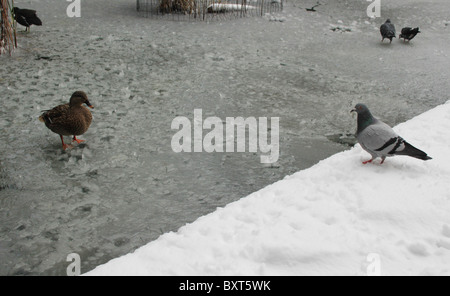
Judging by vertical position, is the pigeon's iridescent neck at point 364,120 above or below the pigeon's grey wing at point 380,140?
above

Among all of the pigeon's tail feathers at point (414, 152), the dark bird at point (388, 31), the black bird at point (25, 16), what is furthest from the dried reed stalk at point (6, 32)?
the dark bird at point (388, 31)

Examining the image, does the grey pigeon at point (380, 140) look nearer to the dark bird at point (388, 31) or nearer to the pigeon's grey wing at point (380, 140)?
the pigeon's grey wing at point (380, 140)

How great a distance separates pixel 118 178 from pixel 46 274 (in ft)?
4.07

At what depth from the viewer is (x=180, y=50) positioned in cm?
748

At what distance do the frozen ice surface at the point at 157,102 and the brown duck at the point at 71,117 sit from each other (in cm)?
24

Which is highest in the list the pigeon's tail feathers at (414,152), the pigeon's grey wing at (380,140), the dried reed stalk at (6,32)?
the dried reed stalk at (6,32)

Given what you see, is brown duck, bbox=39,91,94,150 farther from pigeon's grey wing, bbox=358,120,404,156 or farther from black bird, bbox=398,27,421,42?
black bird, bbox=398,27,421,42

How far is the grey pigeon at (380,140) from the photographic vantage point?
3.36 metres

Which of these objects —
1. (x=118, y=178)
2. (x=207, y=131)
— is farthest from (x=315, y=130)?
(x=118, y=178)

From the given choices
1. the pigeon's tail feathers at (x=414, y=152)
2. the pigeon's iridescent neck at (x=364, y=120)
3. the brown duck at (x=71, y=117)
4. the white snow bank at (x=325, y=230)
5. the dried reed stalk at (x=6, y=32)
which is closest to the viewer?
the white snow bank at (x=325, y=230)

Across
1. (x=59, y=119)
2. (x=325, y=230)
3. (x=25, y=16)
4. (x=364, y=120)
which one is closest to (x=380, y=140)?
(x=364, y=120)

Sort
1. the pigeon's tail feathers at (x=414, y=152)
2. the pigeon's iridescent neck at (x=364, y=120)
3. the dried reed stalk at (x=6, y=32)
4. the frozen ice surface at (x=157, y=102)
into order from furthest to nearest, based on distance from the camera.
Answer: the dried reed stalk at (x=6, y=32) → the pigeon's iridescent neck at (x=364, y=120) → the pigeon's tail feathers at (x=414, y=152) → the frozen ice surface at (x=157, y=102)

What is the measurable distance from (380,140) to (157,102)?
3.02 metres

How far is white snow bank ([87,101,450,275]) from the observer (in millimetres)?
2484
